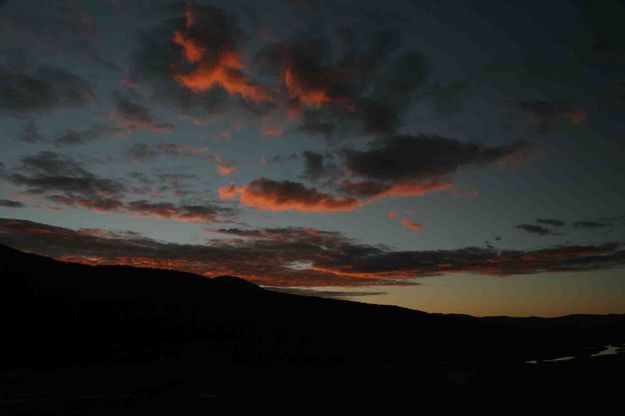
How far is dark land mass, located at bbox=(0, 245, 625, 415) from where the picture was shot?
100 ft

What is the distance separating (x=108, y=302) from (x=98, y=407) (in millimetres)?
78969

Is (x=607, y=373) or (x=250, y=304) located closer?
(x=607, y=373)

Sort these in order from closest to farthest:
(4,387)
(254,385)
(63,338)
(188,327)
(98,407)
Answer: (98,407), (4,387), (254,385), (63,338), (188,327)

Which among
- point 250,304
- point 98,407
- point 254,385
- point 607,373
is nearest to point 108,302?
point 250,304

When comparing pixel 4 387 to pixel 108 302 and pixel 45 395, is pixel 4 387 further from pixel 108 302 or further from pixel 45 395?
pixel 108 302

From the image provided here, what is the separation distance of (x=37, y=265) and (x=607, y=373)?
105296 millimetres

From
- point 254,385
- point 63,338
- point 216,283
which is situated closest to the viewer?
point 254,385

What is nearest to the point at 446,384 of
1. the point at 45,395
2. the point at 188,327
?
the point at 45,395

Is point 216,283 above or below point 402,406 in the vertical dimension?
above

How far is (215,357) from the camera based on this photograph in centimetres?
6512

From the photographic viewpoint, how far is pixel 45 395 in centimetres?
3075

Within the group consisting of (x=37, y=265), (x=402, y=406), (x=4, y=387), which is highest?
(x=37, y=265)

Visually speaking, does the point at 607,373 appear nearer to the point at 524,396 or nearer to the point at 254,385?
the point at 524,396

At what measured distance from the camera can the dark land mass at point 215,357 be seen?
30.5 meters
